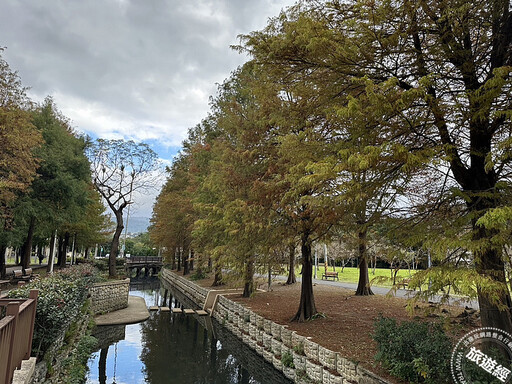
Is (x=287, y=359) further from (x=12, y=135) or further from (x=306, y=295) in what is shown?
(x=12, y=135)

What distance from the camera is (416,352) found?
18.4ft

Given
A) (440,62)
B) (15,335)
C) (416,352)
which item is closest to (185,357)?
(15,335)

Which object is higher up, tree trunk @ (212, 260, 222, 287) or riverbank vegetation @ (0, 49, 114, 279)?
riverbank vegetation @ (0, 49, 114, 279)

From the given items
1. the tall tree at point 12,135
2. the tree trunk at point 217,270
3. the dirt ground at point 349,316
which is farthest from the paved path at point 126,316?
the tall tree at point 12,135

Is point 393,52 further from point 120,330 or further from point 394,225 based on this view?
point 120,330

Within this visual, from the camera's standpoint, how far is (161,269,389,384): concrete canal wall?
666cm

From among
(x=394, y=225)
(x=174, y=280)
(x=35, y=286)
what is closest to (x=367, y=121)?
(x=394, y=225)

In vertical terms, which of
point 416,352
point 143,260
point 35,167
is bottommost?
point 143,260

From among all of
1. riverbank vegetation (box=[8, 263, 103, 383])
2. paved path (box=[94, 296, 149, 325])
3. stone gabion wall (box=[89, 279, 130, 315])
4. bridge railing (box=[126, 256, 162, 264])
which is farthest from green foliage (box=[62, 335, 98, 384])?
bridge railing (box=[126, 256, 162, 264])

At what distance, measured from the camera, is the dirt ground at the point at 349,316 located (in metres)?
7.08

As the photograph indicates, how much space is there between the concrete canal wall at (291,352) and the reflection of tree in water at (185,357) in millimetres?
960

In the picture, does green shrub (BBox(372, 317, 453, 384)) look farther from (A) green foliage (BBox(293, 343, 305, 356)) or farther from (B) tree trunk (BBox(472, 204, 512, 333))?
(A) green foliage (BBox(293, 343, 305, 356))

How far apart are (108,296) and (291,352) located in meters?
11.9

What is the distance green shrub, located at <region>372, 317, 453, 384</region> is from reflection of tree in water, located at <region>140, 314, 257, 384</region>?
491cm
